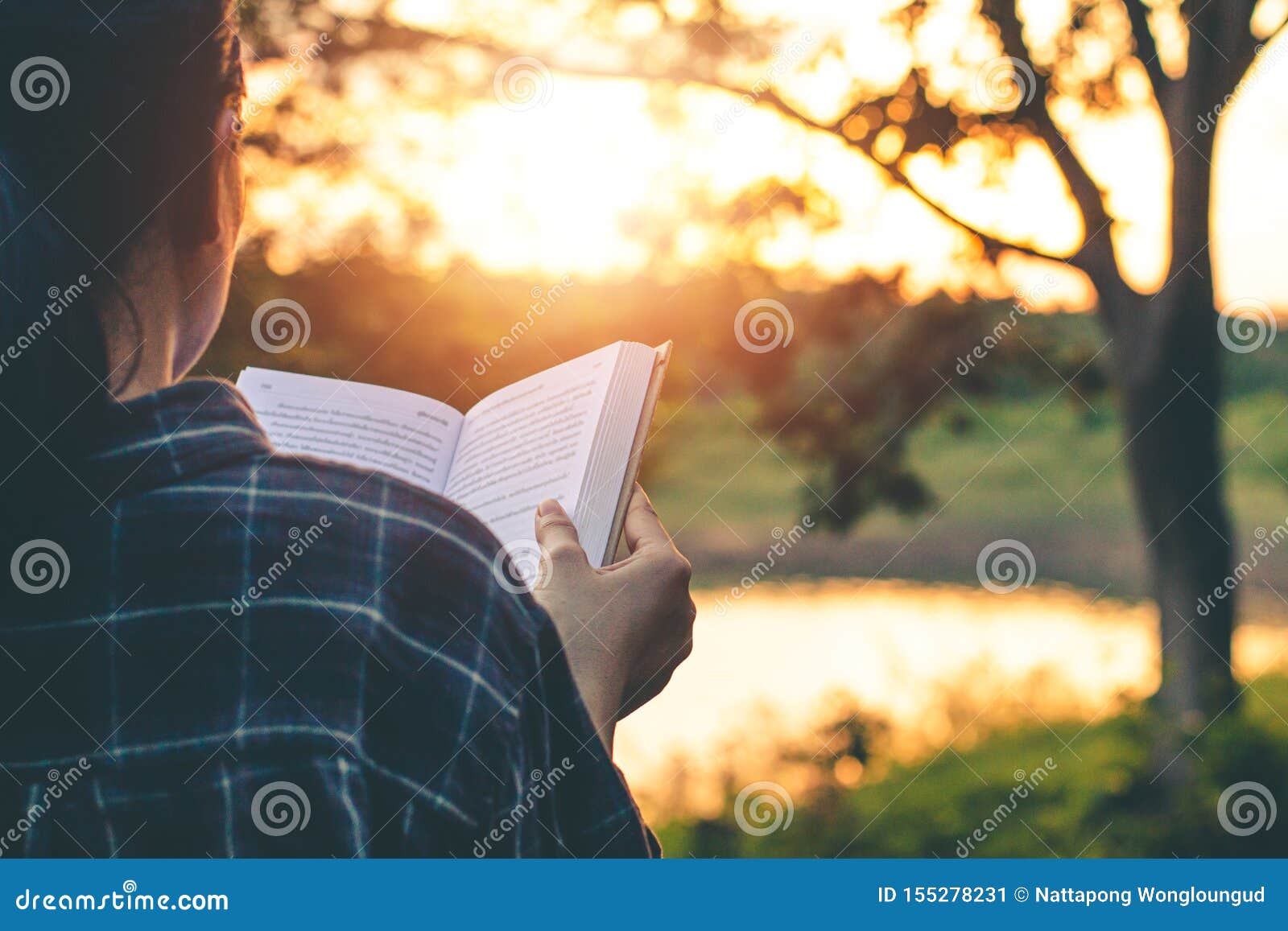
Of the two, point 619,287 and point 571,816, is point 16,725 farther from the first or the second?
point 619,287

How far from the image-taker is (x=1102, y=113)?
312cm

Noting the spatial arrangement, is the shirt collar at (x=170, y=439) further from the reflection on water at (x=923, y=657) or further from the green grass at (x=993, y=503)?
the green grass at (x=993, y=503)

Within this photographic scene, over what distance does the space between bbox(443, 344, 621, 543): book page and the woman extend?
0.27m

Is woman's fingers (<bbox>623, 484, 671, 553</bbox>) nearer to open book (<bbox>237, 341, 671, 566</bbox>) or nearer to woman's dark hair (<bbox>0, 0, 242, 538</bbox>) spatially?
open book (<bbox>237, 341, 671, 566</bbox>)

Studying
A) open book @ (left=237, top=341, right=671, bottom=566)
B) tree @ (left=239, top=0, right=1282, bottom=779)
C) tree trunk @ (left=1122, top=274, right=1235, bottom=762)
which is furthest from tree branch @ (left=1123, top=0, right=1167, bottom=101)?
open book @ (left=237, top=341, right=671, bottom=566)

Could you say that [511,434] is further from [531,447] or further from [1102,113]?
[1102,113]

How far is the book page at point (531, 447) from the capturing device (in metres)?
1.37

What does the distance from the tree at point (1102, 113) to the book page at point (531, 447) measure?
5.91 feet

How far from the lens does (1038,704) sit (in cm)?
516

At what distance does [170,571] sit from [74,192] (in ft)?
1.28

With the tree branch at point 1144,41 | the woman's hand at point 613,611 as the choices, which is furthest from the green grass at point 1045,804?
the woman's hand at point 613,611

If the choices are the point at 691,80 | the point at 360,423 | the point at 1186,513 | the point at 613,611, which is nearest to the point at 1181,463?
the point at 1186,513

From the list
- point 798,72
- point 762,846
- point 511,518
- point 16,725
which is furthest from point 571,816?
point 762,846

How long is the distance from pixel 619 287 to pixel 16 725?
2.38m
